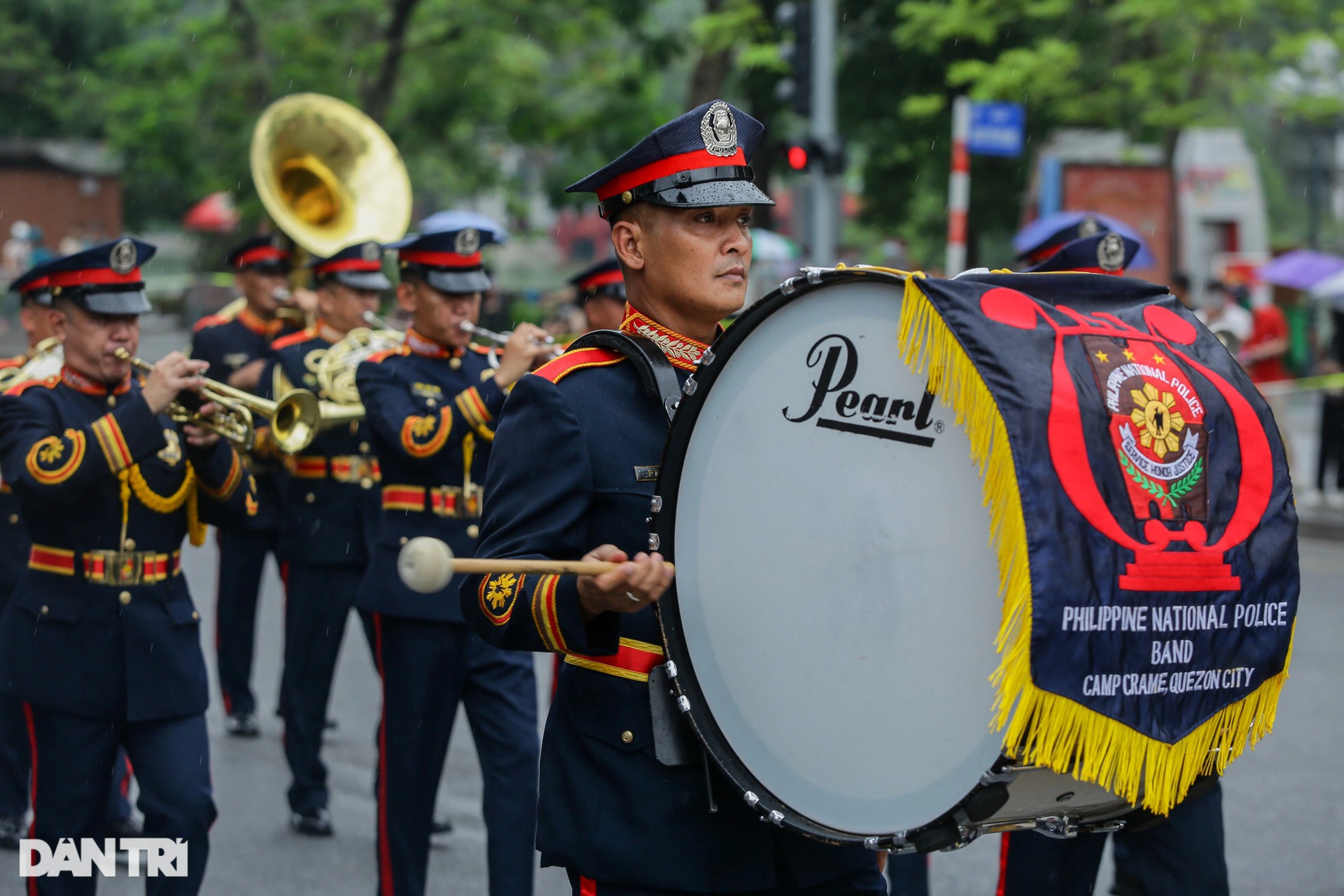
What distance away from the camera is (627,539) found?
2.79m

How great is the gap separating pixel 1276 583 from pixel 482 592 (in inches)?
50.2

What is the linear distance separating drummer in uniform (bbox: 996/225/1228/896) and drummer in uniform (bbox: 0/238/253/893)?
205cm

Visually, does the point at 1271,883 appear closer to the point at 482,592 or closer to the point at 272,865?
the point at 272,865

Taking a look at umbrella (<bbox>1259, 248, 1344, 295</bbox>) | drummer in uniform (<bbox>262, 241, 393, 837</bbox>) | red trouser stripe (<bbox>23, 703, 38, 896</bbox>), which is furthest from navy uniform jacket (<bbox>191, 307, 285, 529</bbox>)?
umbrella (<bbox>1259, 248, 1344, 295</bbox>)

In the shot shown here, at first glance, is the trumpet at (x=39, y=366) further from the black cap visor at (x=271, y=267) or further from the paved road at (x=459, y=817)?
the black cap visor at (x=271, y=267)

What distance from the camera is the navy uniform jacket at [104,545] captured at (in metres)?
4.19

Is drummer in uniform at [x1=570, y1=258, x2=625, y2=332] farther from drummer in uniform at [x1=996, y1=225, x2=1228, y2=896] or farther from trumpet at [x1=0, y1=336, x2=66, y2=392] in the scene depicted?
trumpet at [x1=0, y1=336, x2=66, y2=392]

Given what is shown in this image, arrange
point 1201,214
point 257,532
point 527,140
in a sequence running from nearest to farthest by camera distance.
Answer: point 257,532 → point 527,140 → point 1201,214

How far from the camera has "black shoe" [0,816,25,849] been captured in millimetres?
5547

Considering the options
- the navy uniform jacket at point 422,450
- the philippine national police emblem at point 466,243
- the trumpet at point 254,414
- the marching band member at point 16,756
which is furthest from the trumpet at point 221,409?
the philippine national police emblem at point 466,243

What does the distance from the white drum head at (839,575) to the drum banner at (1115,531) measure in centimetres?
10

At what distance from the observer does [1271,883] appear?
5352mm

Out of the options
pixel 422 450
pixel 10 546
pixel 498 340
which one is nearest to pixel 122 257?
pixel 422 450

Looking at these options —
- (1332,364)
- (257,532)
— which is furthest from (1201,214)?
(257,532)
